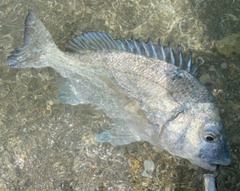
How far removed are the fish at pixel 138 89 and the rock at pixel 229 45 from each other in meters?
0.89

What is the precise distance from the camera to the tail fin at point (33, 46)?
3.41m

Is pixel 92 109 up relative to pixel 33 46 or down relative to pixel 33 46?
down

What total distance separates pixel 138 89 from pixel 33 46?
1.28 metres

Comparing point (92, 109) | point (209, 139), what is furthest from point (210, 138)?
point (92, 109)

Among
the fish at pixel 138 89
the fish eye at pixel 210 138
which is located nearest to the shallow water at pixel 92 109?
the fish at pixel 138 89

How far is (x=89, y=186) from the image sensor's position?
329cm

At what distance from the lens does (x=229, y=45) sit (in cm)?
368

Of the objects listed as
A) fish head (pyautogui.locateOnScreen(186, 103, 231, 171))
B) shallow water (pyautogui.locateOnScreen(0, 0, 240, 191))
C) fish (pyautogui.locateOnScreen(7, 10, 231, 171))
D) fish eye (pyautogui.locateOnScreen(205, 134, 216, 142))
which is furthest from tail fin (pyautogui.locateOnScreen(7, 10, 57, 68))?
fish eye (pyautogui.locateOnScreen(205, 134, 216, 142))

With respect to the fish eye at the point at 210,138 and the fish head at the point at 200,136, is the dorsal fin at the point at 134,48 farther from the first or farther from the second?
the fish eye at the point at 210,138

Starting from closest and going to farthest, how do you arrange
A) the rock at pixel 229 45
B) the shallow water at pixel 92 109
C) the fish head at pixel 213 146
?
1. the fish head at pixel 213 146
2. the shallow water at pixel 92 109
3. the rock at pixel 229 45

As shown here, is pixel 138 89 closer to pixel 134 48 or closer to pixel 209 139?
pixel 134 48

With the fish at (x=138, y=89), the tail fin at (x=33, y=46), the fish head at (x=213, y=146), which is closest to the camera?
the fish head at (x=213, y=146)

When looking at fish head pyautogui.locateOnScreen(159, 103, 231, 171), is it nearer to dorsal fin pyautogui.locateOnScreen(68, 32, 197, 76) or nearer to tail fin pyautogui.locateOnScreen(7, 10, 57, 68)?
dorsal fin pyautogui.locateOnScreen(68, 32, 197, 76)

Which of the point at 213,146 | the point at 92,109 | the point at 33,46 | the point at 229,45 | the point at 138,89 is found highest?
the point at 33,46
